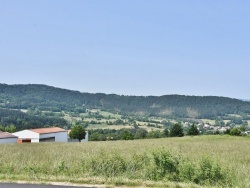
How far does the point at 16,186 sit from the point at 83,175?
89.4 inches

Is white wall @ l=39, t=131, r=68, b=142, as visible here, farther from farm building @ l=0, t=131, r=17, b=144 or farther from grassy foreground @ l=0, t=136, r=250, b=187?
grassy foreground @ l=0, t=136, r=250, b=187

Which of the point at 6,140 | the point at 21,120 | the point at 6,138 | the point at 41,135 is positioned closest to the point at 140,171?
the point at 6,138

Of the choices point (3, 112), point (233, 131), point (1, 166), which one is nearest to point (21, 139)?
point (233, 131)

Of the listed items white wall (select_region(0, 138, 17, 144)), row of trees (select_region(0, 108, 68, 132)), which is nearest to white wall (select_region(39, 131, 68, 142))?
white wall (select_region(0, 138, 17, 144))

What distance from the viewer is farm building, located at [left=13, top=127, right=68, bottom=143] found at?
3674 inches

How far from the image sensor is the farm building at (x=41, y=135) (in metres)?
93.3

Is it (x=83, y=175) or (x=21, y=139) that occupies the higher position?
(x=83, y=175)

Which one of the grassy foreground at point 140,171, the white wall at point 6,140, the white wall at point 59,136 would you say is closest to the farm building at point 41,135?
the white wall at point 59,136

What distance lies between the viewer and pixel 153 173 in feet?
36.1

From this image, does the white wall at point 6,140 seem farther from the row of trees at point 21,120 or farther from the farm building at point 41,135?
the row of trees at point 21,120

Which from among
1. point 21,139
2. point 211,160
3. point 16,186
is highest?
point 211,160

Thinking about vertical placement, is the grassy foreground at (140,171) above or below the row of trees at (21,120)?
above

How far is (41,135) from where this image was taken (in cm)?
9456

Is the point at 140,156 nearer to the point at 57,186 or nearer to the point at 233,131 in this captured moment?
the point at 57,186
